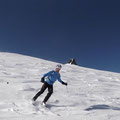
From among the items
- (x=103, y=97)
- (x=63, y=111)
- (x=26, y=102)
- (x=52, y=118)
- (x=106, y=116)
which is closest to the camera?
(x=52, y=118)

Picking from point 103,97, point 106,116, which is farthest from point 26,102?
point 103,97

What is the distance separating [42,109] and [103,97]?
4.32 meters

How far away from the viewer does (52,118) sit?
4762mm

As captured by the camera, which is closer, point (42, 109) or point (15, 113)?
point (15, 113)

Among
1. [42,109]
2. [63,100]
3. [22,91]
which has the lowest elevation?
[42,109]

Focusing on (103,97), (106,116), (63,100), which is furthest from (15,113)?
(103,97)

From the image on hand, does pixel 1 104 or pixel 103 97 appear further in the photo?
pixel 103 97

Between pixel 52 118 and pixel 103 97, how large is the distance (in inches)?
183

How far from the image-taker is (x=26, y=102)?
615 cm

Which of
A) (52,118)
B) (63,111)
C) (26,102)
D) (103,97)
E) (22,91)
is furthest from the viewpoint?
(103,97)

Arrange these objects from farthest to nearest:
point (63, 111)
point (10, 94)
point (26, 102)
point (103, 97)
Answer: point (103, 97) → point (10, 94) → point (26, 102) → point (63, 111)

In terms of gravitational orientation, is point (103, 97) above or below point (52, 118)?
above

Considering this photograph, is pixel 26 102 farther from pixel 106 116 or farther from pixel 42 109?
pixel 106 116

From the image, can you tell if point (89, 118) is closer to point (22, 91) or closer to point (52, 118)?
point (52, 118)
